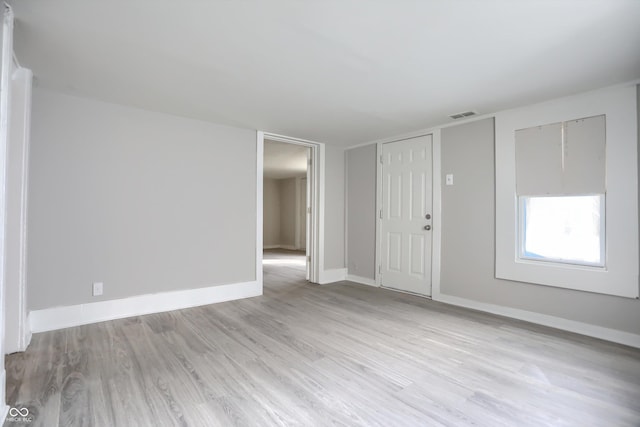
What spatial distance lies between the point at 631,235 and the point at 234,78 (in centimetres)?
358

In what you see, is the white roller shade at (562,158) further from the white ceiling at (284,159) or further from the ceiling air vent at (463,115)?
the white ceiling at (284,159)

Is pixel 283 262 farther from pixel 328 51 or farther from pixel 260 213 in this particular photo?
pixel 328 51

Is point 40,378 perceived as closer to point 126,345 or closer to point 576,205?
point 126,345

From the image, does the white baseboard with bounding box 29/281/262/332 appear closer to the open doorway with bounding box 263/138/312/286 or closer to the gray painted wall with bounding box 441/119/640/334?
the gray painted wall with bounding box 441/119/640/334

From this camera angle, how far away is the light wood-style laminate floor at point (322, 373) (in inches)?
64.6

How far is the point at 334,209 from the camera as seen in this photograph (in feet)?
16.7

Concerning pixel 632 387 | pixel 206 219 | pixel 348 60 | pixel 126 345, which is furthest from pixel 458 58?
pixel 126 345

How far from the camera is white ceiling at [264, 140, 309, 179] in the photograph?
18.1ft

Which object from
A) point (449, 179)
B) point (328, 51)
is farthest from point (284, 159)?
point (328, 51)

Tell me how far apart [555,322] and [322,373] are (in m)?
Answer: 2.45

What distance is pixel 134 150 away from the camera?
3.25 metres

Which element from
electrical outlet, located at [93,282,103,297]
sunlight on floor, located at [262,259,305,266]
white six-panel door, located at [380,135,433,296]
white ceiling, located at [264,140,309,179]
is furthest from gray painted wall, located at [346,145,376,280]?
electrical outlet, located at [93,282,103,297]

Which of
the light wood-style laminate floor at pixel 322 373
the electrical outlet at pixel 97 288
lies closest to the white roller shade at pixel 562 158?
the light wood-style laminate floor at pixel 322 373

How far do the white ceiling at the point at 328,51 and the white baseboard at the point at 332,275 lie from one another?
2676mm
